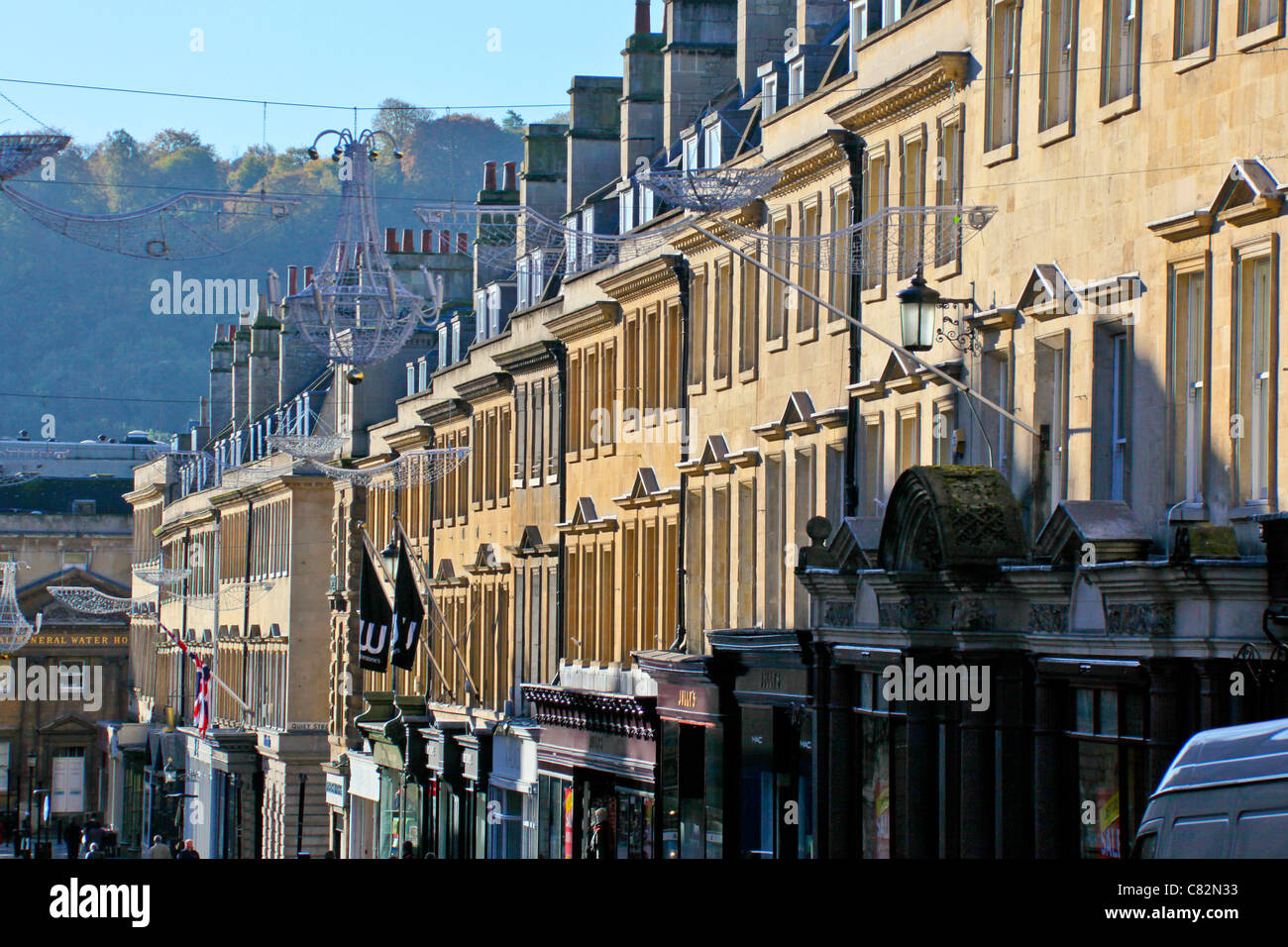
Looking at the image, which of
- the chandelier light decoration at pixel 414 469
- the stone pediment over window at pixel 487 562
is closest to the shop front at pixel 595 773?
the stone pediment over window at pixel 487 562

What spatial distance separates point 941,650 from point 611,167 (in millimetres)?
26855

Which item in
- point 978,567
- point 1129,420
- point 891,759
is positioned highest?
point 1129,420

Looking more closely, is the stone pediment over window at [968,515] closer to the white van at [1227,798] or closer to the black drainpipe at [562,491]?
the white van at [1227,798]

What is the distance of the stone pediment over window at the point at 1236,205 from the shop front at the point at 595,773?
1925cm

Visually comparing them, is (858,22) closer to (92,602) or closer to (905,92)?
(905,92)

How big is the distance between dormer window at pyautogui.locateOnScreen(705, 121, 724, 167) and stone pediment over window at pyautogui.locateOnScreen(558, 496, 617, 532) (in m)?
7.65

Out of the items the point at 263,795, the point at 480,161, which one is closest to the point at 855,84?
the point at 263,795

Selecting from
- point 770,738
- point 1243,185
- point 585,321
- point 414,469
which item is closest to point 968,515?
point 1243,185

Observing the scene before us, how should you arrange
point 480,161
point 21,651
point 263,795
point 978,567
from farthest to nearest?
point 480,161 → point 21,651 → point 263,795 → point 978,567

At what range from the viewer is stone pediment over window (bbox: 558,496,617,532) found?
43509 mm

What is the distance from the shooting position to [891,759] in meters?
27.5

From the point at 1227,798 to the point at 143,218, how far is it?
14.4 meters

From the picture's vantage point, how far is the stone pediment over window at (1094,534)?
69.9 feet

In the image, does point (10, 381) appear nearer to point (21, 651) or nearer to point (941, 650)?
point (21, 651)
